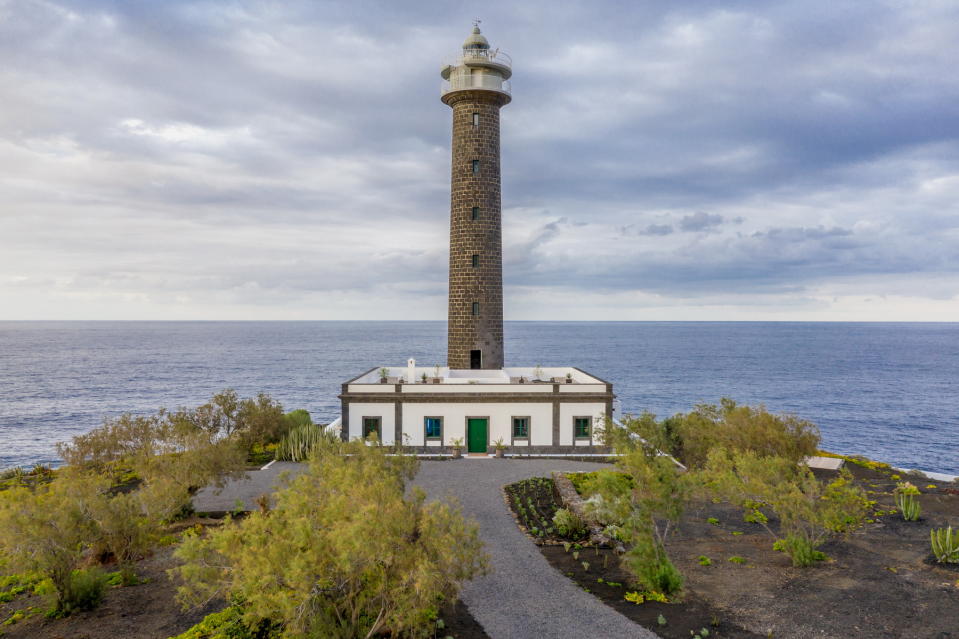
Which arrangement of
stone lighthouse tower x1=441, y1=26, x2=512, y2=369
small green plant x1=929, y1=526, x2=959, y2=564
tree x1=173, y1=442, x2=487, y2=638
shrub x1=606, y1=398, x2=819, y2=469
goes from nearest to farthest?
tree x1=173, y1=442, x2=487, y2=638, small green plant x1=929, y1=526, x2=959, y2=564, shrub x1=606, y1=398, x2=819, y2=469, stone lighthouse tower x1=441, y1=26, x2=512, y2=369

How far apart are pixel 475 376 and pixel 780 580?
20.3 m

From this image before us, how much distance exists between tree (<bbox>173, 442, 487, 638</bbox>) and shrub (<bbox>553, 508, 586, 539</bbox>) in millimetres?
8467

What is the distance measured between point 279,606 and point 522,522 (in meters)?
11.0

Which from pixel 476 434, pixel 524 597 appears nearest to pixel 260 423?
pixel 476 434

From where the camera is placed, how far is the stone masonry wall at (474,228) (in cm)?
3538

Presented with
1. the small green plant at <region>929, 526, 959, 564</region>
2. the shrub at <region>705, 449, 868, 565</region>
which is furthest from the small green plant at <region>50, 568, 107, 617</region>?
the small green plant at <region>929, 526, 959, 564</region>

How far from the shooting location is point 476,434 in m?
31.0

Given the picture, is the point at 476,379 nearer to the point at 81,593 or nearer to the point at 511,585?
the point at 511,585

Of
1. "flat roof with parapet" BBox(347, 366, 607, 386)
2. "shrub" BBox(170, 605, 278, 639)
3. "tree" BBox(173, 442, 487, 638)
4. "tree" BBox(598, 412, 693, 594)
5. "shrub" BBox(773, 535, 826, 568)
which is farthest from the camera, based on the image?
"flat roof with parapet" BBox(347, 366, 607, 386)

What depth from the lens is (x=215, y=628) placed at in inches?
527

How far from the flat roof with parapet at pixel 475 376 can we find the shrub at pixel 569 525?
11.8 meters

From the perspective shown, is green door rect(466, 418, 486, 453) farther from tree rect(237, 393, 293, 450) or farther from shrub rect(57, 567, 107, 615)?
shrub rect(57, 567, 107, 615)

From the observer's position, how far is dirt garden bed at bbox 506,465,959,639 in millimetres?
13555

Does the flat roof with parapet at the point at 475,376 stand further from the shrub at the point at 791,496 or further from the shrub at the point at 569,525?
the shrub at the point at 791,496
